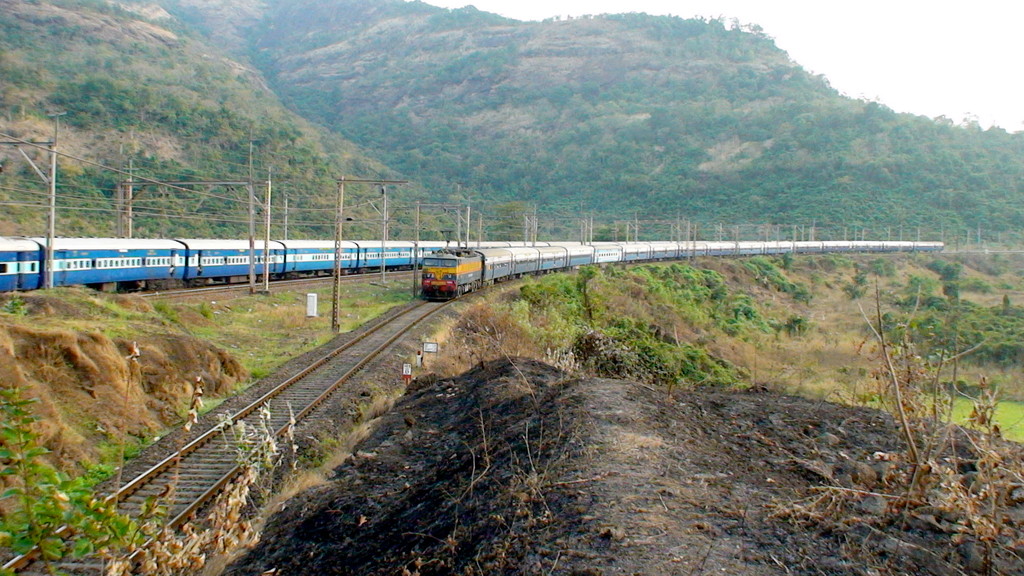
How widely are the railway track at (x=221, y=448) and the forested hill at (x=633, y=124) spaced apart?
3120 inches

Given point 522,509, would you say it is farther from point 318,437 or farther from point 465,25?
point 465,25

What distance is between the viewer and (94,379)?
13.1 m

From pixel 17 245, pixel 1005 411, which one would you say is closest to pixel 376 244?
pixel 17 245

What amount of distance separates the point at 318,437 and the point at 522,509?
7.30 metres

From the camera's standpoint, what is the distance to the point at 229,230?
5488cm

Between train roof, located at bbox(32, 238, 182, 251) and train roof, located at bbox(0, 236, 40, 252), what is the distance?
420 mm

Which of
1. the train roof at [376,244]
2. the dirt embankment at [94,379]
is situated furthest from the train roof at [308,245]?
the dirt embankment at [94,379]

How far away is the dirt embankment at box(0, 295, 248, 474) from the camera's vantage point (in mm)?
10820

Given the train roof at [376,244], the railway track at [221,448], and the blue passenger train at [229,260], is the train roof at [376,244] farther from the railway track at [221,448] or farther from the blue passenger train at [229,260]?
the railway track at [221,448]

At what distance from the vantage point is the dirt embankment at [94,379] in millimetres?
10820

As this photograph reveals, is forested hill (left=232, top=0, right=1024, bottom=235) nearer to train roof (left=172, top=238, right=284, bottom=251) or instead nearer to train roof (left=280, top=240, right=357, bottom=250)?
train roof (left=280, top=240, right=357, bottom=250)

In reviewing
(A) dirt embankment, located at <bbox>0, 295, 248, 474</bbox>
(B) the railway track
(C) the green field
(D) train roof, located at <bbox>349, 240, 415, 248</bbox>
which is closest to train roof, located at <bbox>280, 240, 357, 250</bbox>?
(D) train roof, located at <bbox>349, 240, 415, 248</bbox>

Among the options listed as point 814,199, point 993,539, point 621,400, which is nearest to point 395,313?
point 621,400

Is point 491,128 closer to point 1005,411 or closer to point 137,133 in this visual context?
point 137,133
